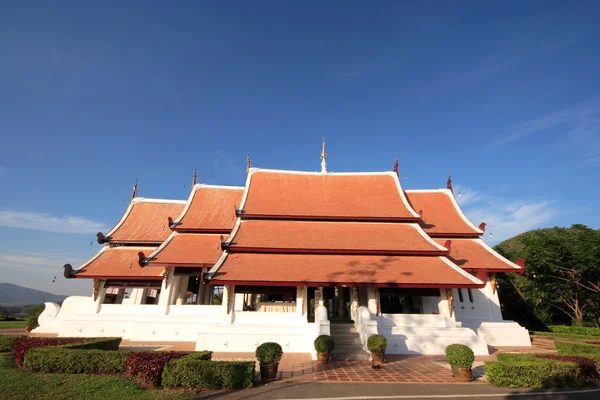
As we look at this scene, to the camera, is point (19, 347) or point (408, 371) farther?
point (408, 371)

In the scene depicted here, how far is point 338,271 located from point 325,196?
601 centimetres

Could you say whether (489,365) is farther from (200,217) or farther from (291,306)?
(200,217)

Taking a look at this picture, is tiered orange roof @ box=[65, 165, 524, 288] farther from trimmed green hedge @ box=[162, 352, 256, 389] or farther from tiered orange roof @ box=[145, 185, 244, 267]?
trimmed green hedge @ box=[162, 352, 256, 389]

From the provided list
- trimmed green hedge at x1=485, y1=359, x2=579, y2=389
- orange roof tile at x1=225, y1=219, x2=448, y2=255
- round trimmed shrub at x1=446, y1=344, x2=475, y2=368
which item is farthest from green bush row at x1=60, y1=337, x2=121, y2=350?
trimmed green hedge at x1=485, y1=359, x2=579, y2=389

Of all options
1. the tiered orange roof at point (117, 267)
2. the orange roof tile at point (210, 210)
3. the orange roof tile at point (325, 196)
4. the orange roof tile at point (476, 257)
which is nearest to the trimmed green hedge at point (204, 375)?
the tiered orange roof at point (117, 267)

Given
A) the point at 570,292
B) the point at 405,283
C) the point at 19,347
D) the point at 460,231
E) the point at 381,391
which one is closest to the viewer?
the point at 381,391

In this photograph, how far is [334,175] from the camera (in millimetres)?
19078

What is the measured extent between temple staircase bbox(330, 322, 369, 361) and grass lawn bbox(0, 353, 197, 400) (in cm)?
572

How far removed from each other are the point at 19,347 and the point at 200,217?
9614 mm

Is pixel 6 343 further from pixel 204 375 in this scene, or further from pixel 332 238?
pixel 332 238

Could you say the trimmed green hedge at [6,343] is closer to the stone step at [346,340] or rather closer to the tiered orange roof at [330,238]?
the tiered orange roof at [330,238]

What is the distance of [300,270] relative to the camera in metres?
12.4

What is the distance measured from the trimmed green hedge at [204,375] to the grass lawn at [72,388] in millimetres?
390

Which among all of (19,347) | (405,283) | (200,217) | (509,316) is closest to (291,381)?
(405,283)
